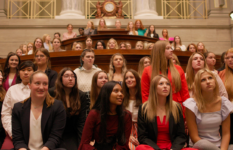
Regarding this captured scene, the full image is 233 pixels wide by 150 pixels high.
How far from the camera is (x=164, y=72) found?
363cm

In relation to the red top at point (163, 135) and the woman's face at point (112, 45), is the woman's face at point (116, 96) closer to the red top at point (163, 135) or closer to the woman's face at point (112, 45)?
the red top at point (163, 135)

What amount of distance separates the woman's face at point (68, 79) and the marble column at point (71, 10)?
814 centimetres

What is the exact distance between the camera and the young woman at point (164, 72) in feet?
11.8

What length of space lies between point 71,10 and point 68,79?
849 centimetres

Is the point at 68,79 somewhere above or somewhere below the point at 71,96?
above

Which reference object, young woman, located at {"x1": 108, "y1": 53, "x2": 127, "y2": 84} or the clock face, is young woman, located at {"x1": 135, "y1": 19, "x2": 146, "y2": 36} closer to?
the clock face

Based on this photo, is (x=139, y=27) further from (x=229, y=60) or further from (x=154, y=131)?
(x=154, y=131)

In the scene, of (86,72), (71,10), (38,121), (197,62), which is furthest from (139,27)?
(38,121)

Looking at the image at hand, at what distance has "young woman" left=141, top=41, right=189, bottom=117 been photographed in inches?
141

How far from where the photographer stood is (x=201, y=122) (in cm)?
314

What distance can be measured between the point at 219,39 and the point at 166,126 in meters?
9.50

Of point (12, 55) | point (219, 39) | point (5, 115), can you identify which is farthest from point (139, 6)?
point (5, 115)

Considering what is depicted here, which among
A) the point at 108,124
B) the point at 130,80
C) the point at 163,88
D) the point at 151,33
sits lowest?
the point at 108,124

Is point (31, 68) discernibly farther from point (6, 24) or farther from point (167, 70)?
point (6, 24)
